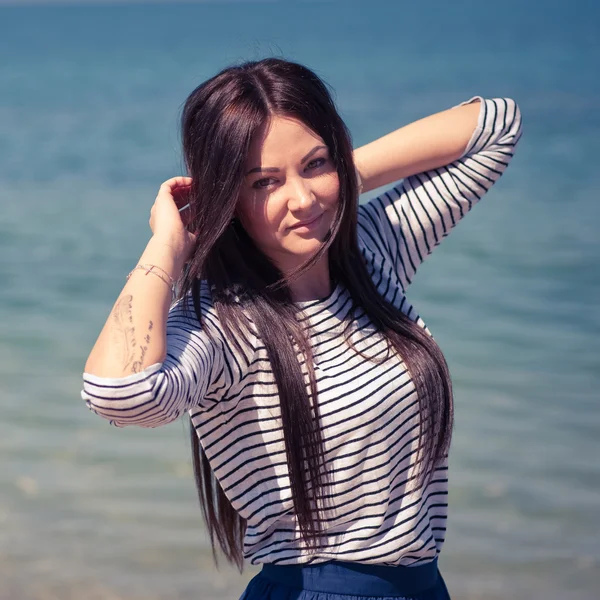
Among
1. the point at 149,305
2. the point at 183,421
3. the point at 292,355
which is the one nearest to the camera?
the point at 149,305

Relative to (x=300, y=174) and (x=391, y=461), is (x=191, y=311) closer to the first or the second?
(x=300, y=174)

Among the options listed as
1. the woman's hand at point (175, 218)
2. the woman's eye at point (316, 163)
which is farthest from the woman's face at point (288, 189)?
the woman's hand at point (175, 218)

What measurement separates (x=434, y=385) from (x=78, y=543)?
2.45 metres

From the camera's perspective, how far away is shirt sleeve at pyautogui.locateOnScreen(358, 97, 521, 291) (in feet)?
8.58

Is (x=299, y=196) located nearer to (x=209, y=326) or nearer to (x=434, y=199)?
(x=209, y=326)

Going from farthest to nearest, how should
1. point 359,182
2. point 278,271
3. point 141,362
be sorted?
1. point 359,182
2. point 278,271
3. point 141,362

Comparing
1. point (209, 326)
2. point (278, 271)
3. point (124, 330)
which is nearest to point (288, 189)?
point (278, 271)

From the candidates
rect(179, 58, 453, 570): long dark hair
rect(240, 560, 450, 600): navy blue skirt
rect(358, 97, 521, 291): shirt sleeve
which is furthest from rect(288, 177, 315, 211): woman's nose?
rect(240, 560, 450, 600): navy blue skirt

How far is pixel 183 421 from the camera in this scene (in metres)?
4.68

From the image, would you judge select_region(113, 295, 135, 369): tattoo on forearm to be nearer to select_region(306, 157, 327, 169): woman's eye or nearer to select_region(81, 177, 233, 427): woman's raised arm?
select_region(81, 177, 233, 427): woman's raised arm

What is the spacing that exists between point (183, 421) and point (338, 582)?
8.27ft

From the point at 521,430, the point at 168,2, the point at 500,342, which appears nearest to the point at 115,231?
the point at 500,342

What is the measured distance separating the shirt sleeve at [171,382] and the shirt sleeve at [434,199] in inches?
23.9

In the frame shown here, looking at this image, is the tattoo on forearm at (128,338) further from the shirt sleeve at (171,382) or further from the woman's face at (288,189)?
the woman's face at (288,189)
